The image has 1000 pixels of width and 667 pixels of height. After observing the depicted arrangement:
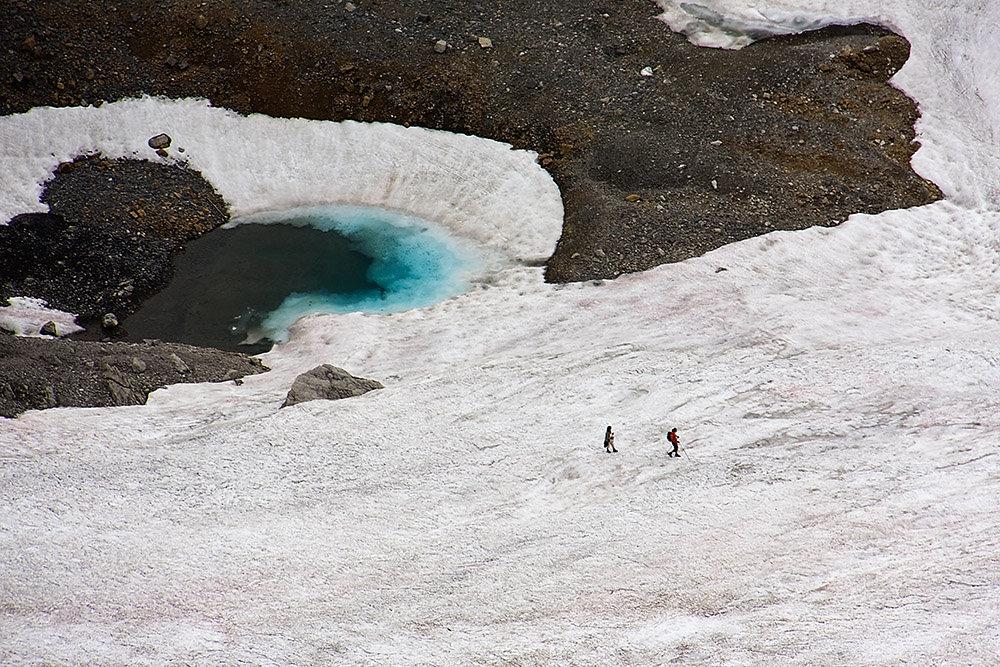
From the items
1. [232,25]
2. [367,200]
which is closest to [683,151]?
[367,200]

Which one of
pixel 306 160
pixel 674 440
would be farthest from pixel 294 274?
pixel 674 440

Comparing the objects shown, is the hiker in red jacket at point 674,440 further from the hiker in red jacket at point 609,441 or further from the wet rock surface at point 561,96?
the wet rock surface at point 561,96

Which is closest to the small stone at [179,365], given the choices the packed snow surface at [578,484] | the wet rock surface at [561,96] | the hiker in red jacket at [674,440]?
the packed snow surface at [578,484]

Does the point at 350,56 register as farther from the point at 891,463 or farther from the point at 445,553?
the point at 891,463

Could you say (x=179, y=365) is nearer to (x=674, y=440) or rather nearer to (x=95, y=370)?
(x=95, y=370)

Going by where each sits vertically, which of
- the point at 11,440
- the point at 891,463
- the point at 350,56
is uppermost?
the point at 350,56

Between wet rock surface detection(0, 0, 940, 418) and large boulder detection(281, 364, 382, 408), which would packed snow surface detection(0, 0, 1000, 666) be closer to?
large boulder detection(281, 364, 382, 408)

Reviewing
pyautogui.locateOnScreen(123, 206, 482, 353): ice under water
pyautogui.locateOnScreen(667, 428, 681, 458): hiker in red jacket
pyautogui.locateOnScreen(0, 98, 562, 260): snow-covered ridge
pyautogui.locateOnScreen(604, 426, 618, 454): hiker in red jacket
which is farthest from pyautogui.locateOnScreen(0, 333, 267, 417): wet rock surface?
pyautogui.locateOnScreen(667, 428, 681, 458): hiker in red jacket
